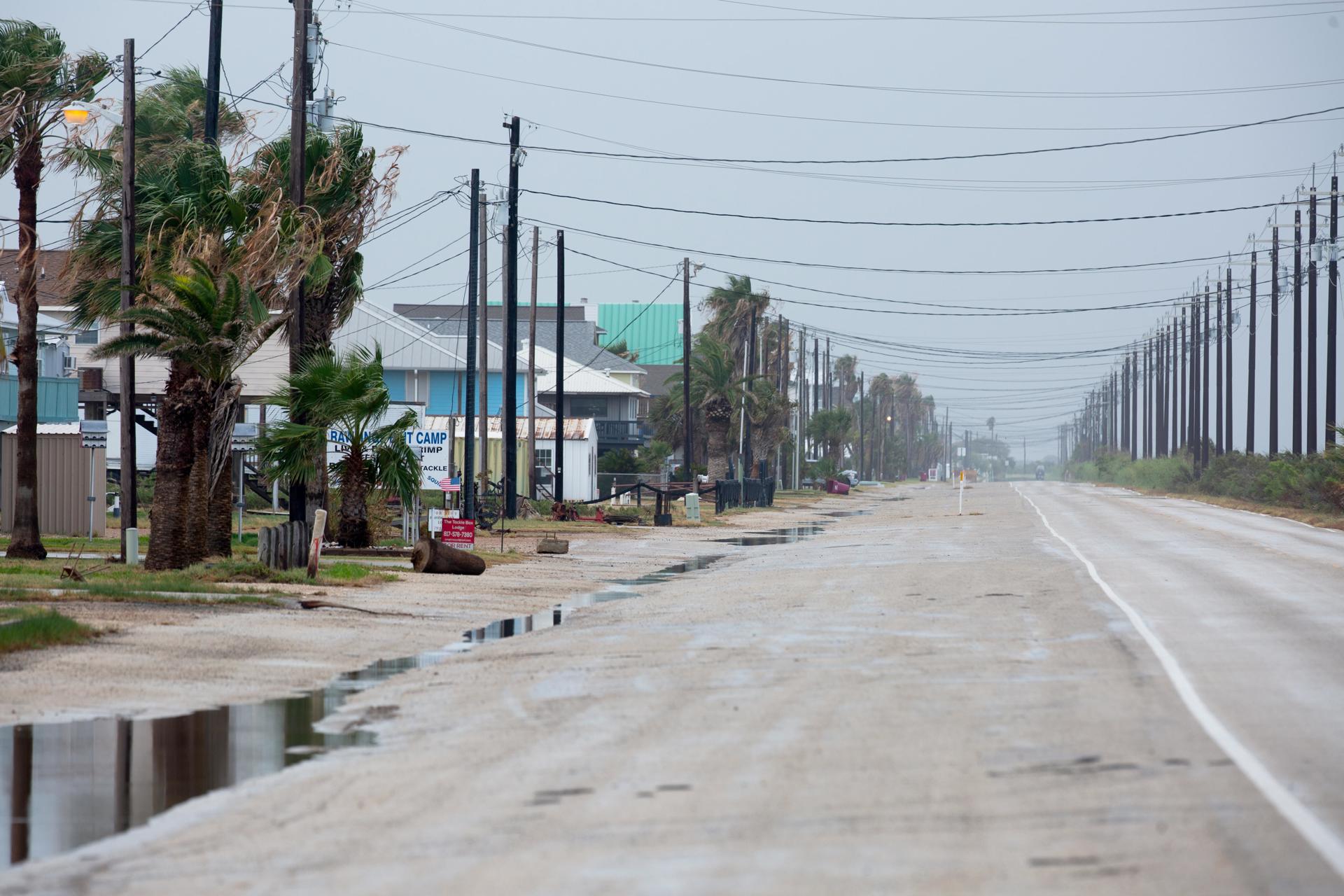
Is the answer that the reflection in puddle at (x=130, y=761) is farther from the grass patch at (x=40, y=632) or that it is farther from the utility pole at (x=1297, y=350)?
the utility pole at (x=1297, y=350)

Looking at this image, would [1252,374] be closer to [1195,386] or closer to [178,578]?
[1195,386]

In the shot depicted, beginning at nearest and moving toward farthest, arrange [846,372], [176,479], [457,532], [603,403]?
[176,479] < [457,532] < [603,403] < [846,372]

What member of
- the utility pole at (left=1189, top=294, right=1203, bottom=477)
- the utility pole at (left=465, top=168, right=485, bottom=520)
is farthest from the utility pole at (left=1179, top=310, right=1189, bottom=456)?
the utility pole at (left=465, top=168, right=485, bottom=520)

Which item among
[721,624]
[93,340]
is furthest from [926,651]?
[93,340]

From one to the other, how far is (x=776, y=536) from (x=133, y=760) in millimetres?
31361

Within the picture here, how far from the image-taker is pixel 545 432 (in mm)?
64688

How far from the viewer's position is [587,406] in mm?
81250

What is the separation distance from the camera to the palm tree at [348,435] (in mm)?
23734

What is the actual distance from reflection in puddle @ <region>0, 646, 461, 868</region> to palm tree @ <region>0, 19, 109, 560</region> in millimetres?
14861

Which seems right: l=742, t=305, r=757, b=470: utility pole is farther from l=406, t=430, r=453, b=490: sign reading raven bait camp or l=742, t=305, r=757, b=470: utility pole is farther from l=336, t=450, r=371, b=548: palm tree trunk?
l=336, t=450, r=371, b=548: palm tree trunk

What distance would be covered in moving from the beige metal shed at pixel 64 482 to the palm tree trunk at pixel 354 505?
5.73m

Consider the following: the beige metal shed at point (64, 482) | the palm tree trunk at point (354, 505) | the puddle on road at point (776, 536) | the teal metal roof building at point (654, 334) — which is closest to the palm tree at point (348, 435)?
the palm tree trunk at point (354, 505)

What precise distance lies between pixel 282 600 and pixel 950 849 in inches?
524

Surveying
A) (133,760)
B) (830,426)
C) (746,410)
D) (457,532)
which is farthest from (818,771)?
(830,426)
